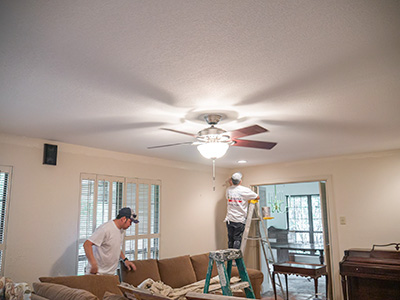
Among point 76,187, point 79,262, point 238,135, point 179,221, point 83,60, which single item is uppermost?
point 83,60

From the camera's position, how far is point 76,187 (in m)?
4.21

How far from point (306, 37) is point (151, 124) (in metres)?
1.92

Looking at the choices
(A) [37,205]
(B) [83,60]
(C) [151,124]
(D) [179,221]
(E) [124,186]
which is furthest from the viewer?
(D) [179,221]

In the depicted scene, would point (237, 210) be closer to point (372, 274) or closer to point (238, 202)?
point (238, 202)

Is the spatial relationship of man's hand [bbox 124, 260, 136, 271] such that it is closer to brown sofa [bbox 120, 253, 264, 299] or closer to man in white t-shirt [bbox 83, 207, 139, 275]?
brown sofa [bbox 120, 253, 264, 299]

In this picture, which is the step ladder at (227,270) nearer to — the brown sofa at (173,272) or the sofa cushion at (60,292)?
the sofa cushion at (60,292)

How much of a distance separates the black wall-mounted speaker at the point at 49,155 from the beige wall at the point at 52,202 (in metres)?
0.06

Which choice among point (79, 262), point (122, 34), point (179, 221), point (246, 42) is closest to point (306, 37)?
point (246, 42)

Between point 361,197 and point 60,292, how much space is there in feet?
14.4

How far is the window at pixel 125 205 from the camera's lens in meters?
4.27

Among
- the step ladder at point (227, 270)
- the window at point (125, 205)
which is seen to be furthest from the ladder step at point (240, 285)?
the window at point (125, 205)

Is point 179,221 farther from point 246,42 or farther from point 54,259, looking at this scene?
point 246,42

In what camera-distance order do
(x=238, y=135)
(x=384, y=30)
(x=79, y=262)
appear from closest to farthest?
(x=384, y=30)
(x=238, y=135)
(x=79, y=262)

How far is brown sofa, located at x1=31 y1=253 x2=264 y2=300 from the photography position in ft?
8.50
